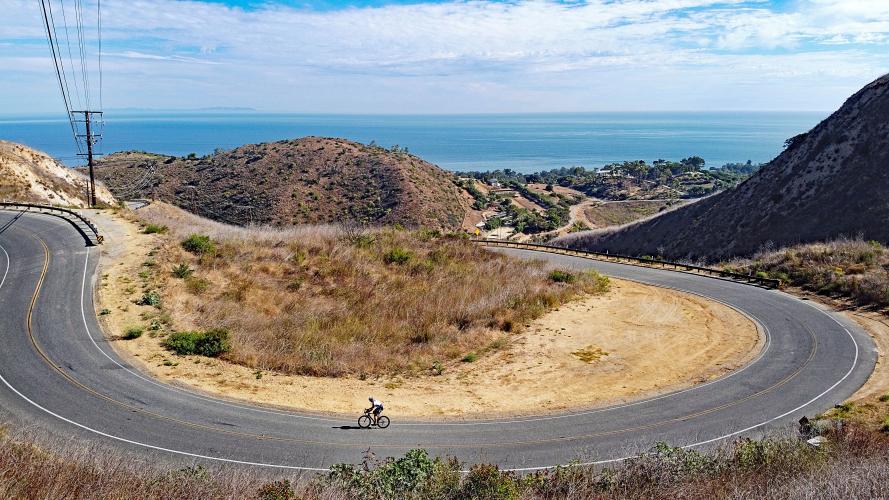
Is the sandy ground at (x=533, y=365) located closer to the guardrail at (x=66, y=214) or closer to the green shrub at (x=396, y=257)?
the guardrail at (x=66, y=214)

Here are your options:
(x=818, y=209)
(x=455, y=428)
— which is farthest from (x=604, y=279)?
(x=818, y=209)

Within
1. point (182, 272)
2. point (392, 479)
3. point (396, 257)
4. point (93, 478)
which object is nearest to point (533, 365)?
point (392, 479)

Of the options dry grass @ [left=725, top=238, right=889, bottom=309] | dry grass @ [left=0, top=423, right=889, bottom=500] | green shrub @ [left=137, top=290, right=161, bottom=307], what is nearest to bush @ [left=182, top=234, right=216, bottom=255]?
green shrub @ [left=137, top=290, right=161, bottom=307]

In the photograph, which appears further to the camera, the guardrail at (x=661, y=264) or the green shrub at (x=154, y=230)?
the guardrail at (x=661, y=264)

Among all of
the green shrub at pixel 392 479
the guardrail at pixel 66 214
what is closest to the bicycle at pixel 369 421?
the green shrub at pixel 392 479

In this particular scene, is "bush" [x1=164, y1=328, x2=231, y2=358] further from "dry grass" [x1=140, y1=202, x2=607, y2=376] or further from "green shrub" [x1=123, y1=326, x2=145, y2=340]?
"green shrub" [x1=123, y1=326, x2=145, y2=340]

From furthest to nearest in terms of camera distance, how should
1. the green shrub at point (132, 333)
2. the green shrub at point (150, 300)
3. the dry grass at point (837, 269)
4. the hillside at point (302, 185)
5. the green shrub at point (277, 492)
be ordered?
the hillside at point (302, 185), the dry grass at point (837, 269), the green shrub at point (150, 300), the green shrub at point (132, 333), the green shrub at point (277, 492)

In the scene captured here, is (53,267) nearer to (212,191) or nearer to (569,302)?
(569,302)

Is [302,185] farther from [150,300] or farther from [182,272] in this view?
[150,300]
